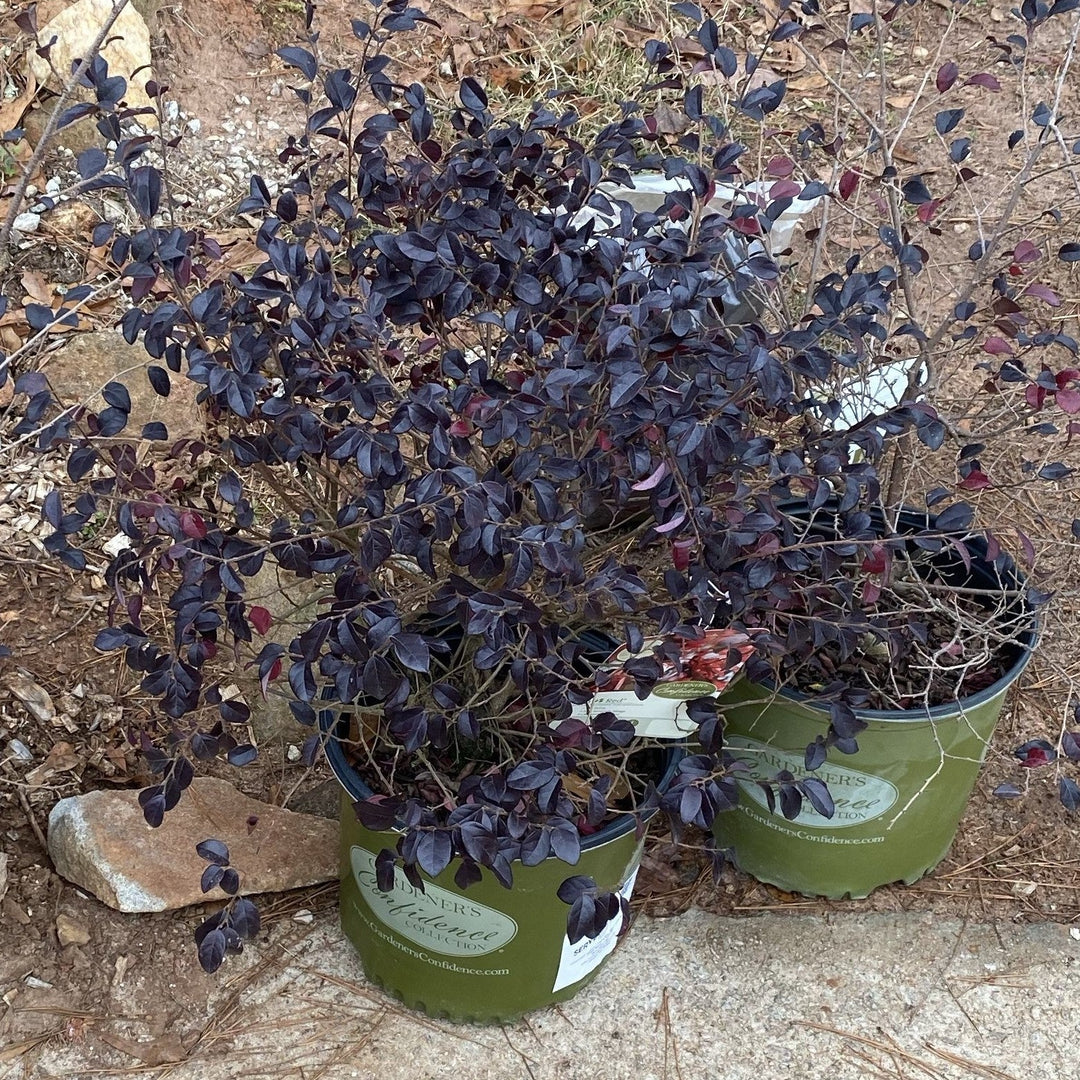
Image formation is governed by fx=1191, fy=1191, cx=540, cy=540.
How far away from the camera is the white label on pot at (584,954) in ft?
6.84

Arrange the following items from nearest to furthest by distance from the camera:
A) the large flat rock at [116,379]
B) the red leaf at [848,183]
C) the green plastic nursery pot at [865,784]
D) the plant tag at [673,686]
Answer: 1. the plant tag at [673,686]
2. the red leaf at [848,183]
3. the green plastic nursery pot at [865,784]
4. the large flat rock at [116,379]

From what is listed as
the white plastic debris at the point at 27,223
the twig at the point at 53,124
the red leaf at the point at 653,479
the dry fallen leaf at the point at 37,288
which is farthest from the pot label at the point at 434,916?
the white plastic debris at the point at 27,223

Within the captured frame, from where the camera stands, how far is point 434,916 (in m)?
1.98

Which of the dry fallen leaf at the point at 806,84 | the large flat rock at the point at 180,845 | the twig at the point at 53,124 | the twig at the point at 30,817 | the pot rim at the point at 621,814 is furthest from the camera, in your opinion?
the dry fallen leaf at the point at 806,84

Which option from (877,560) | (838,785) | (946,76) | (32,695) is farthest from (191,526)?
(946,76)

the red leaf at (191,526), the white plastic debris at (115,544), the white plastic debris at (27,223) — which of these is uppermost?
the red leaf at (191,526)

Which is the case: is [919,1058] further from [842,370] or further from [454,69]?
[454,69]

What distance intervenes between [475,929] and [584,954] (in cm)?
25

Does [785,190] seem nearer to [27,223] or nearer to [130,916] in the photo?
[130,916]

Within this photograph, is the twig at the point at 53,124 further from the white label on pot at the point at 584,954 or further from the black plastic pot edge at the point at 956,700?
the white label on pot at the point at 584,954

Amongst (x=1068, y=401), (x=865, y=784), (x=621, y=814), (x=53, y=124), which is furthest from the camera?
(x=865, y=784)

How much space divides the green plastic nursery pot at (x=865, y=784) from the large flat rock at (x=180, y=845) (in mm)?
860

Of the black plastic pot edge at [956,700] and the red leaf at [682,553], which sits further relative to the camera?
the black plastic pot edge at [956,700]

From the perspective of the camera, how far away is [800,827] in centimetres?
233
